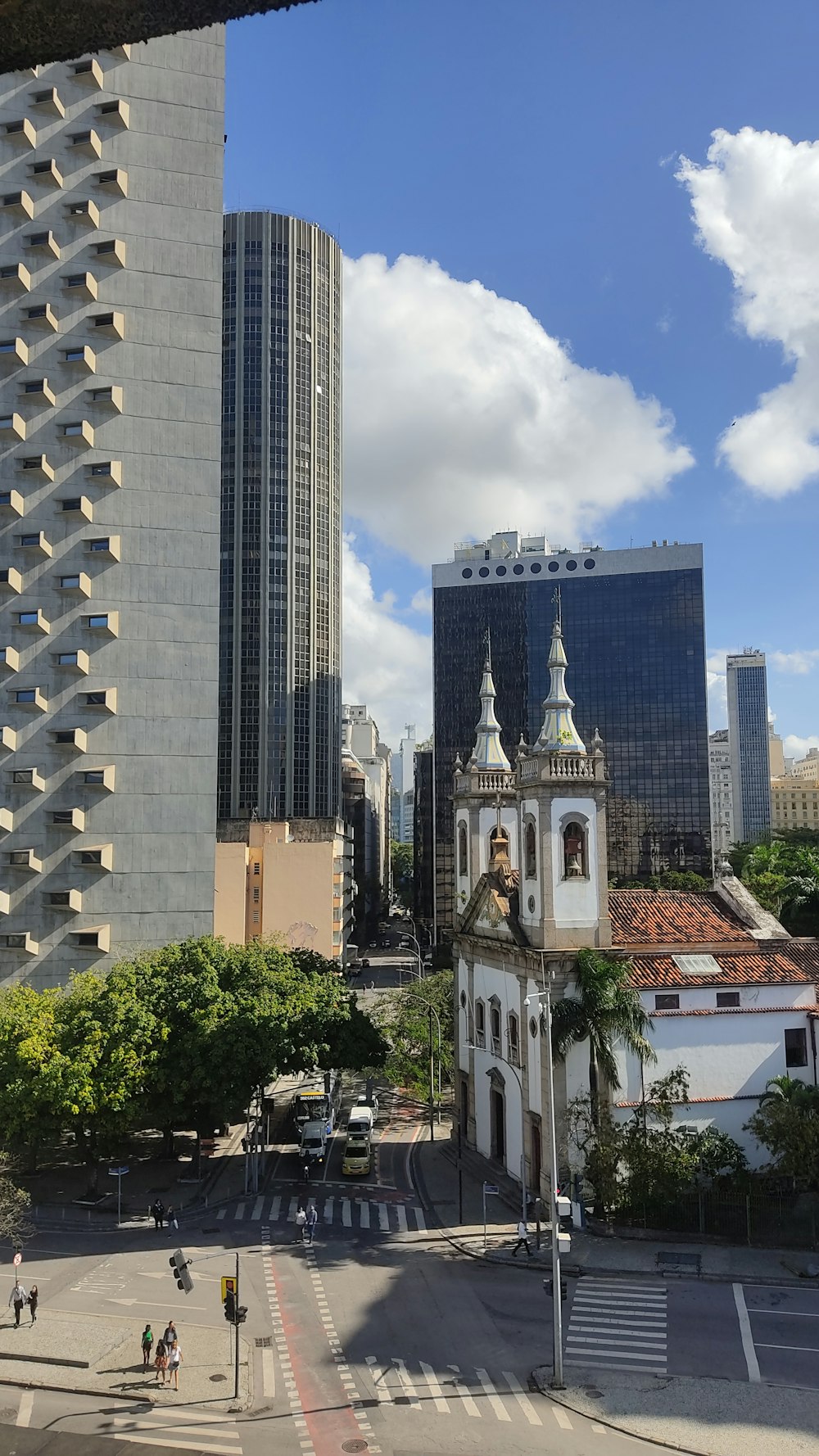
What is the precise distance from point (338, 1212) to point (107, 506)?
134ft

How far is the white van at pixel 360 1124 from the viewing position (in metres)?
49.0

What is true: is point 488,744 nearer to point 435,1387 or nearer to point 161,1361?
point 435,1387

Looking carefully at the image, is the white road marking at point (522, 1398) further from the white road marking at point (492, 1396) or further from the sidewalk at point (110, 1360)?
the sidewalk at point (110, 1360)

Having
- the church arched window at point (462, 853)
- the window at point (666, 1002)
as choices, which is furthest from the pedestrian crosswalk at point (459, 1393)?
the church arched window at point (462, 853)

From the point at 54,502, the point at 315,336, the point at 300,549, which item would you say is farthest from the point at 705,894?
the point at 315,336

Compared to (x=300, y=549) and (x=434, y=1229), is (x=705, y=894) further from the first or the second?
(x=300, y=549)

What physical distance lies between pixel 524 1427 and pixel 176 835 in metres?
41.2

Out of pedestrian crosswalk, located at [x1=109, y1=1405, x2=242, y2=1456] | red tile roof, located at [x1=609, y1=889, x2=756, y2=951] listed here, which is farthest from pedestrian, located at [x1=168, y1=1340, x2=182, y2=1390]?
red tile roof, located at [x1=609, y1=889, x2=756, y2=951]

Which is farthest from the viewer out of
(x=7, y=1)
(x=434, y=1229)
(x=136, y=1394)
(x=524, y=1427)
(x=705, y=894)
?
(x=705, y=894)

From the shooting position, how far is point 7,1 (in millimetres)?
6547

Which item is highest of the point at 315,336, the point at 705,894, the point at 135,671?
the point at 315,336

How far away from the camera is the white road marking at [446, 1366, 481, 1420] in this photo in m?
24.2

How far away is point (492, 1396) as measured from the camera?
81.8ft

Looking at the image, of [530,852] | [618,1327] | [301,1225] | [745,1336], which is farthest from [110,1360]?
[530,852]
